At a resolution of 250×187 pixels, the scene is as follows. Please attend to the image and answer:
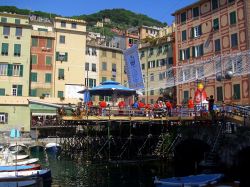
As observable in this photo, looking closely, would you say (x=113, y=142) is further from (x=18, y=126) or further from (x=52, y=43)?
(x=52, y=43)

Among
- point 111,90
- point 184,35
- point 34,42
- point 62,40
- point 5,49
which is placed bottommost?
point 111,90

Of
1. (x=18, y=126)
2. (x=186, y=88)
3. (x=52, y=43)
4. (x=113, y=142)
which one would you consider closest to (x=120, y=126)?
(x=113, y=142)

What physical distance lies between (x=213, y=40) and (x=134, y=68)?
26.5m

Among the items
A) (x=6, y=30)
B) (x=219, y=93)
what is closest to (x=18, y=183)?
(x=219, y=93)

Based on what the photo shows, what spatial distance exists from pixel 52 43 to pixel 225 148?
46.4 metres

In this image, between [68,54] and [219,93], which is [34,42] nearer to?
[68,54]

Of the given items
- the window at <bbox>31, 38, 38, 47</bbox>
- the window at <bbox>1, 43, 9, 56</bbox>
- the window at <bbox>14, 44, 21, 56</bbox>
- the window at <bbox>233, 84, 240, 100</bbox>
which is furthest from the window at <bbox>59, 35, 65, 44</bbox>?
the window at <bbox>233, 84, 240, 100</bbox>

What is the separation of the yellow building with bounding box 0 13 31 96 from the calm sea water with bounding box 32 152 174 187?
27767 millimetres

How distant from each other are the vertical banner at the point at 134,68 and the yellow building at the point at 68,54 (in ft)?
119

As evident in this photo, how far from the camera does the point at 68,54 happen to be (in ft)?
221

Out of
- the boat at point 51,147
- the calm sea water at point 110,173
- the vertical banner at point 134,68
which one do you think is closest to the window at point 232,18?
the vertical banner at point 134,68

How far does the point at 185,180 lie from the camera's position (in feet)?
64.4

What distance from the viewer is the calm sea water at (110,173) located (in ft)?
85.1

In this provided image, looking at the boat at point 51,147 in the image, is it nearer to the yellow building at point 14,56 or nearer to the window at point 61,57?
the yellow building at point 14,56
